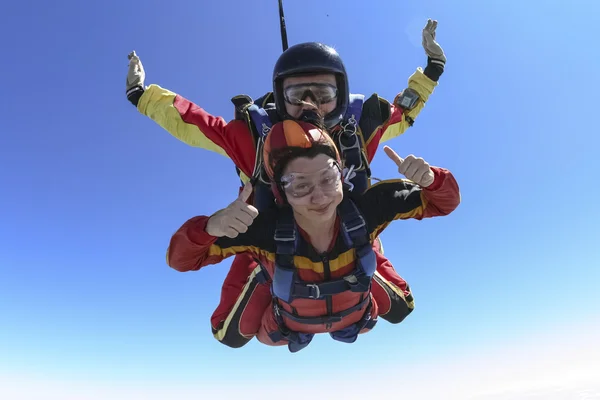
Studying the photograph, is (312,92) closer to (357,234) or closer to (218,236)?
(357,234)

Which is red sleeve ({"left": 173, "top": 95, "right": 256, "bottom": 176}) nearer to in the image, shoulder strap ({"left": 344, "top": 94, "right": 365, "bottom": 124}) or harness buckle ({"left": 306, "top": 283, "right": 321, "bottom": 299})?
shoulder strap ({"left": 344, "top": 94, "right": 365, "bottom": 124})

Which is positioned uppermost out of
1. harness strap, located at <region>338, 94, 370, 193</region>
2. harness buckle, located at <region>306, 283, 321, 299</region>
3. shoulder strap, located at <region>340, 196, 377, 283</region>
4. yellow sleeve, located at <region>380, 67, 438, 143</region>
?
yellow sleeve, located at <region>380, 67, 438, 143</region>

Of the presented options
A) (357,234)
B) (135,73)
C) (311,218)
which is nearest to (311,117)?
(311,218)

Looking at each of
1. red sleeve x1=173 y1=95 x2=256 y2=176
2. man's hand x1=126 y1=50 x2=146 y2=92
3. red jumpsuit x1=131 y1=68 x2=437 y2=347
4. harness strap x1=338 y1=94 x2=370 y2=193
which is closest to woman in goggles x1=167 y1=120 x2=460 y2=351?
harness strap x1=338 y1=94 x2=370 y2=193

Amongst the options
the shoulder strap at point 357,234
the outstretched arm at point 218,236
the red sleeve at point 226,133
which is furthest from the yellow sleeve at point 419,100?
the outstretched arm at point 218,236

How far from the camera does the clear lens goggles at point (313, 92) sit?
229 centimetres

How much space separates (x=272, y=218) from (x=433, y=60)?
6.33 feet

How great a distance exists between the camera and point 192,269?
1831 millimetres

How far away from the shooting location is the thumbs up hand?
1536 millimetres

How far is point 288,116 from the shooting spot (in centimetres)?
230

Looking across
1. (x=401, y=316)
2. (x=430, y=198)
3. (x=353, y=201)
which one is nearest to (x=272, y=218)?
(x=353, y=201)

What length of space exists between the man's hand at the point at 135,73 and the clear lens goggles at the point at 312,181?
163 cm

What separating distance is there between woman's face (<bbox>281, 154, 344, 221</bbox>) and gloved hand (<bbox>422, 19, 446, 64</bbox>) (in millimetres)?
1737

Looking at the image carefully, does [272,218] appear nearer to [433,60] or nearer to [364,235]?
[364,235]
